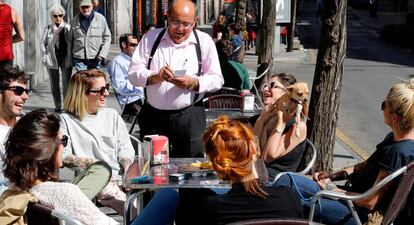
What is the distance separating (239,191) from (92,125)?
207 cm

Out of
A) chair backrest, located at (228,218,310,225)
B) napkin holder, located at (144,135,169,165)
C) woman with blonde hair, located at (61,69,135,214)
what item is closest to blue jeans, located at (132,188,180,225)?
napkin holder, located at (144,135,169,165)

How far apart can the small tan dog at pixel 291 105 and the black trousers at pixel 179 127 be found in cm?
70

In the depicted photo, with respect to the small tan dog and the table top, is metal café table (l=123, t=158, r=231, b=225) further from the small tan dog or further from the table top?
the small tan dog

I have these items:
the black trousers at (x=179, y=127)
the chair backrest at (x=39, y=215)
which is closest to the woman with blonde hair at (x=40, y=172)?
the chair backrest at (x=39, y=215)

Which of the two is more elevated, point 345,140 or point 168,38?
point 168,38

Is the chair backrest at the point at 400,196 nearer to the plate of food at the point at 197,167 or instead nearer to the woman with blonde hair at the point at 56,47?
the plate of food at the point at 197,167

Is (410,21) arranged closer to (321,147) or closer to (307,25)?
(307,25)

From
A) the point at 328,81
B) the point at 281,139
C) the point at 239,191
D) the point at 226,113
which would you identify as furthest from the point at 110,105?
the point at 239,191

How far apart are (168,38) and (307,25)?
3822 cm

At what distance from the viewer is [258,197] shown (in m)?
4.05

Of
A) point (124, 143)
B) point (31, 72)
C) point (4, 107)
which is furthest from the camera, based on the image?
point (31, 72)

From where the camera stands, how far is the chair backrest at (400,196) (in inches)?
187

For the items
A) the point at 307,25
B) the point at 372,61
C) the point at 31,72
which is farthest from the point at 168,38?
the point at 307,25

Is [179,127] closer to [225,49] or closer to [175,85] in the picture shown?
[175,85]
